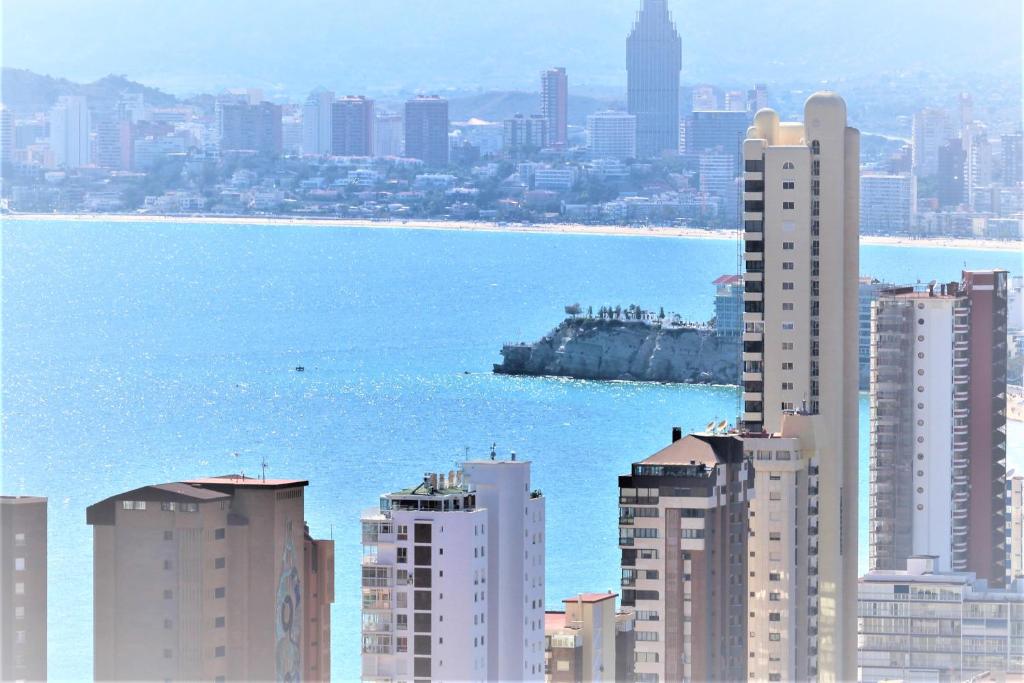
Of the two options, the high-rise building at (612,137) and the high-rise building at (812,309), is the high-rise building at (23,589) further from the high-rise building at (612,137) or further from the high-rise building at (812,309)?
the high-rise building at (612,137)

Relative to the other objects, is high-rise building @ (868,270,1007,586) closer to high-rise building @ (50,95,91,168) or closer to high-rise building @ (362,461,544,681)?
high-rise building @ (362,461,544,681)

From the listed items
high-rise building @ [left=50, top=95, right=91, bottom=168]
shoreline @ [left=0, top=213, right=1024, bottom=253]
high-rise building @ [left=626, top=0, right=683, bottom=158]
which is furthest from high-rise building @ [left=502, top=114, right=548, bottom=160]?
high-rise building @ [left=50, top=95, right=91, bottom=168]

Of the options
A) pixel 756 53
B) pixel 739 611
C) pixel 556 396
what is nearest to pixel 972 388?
pixel 739 611

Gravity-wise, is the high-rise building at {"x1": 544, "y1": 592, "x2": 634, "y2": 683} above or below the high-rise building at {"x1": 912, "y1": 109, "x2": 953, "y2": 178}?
below

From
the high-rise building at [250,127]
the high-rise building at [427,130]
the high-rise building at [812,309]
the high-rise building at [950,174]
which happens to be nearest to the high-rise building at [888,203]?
the high-rise building at [950,174]

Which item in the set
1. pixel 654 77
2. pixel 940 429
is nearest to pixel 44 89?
pixel 654 77
